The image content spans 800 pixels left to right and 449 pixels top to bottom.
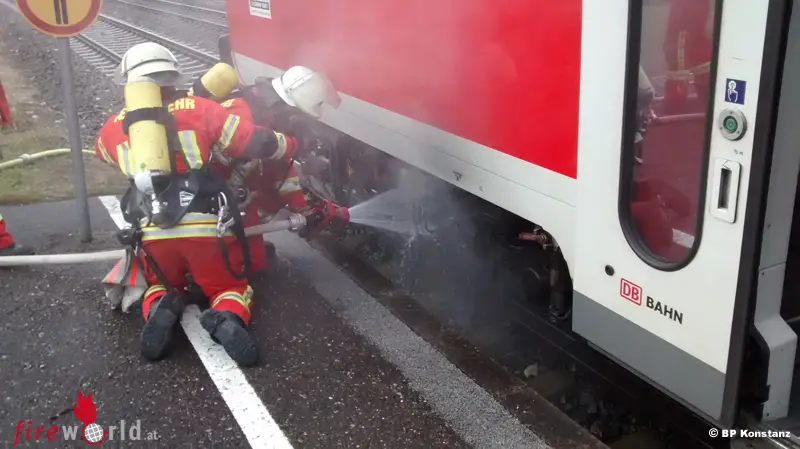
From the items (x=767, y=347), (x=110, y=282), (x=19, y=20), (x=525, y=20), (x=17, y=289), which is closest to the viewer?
(x=767, y=347)

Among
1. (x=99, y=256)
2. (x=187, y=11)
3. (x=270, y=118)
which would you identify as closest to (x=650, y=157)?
(x=270, y=118)

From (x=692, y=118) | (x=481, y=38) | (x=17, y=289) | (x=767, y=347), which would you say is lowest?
(x=17, y=289)

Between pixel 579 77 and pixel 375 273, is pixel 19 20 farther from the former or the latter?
pixel 579 77

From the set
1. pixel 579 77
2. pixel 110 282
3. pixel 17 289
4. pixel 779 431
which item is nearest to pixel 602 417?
pixel 779 431

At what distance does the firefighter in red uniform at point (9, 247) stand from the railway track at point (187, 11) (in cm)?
1140

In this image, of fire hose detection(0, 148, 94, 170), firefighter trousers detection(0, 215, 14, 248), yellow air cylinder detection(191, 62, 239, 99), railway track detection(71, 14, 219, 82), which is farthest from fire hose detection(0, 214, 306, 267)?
railway track detection(71, 14, 219, 82)

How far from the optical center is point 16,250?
529 centimetres

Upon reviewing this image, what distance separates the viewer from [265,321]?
441cm

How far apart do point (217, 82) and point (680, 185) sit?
337 cm

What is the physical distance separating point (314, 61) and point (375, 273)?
1573 millimetres

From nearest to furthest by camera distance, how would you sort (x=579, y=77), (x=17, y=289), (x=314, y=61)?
(x=579, y=77), (x=17, y=289), (x=314, y=61)

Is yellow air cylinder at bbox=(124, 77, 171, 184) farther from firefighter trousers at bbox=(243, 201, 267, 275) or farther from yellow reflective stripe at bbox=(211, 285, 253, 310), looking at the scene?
firefighter trousers at bbox=(243, 201, 267, 275)

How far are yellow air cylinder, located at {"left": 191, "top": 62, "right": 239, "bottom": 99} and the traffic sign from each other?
96 cm

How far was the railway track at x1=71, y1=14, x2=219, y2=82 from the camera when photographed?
1218 centimetres
